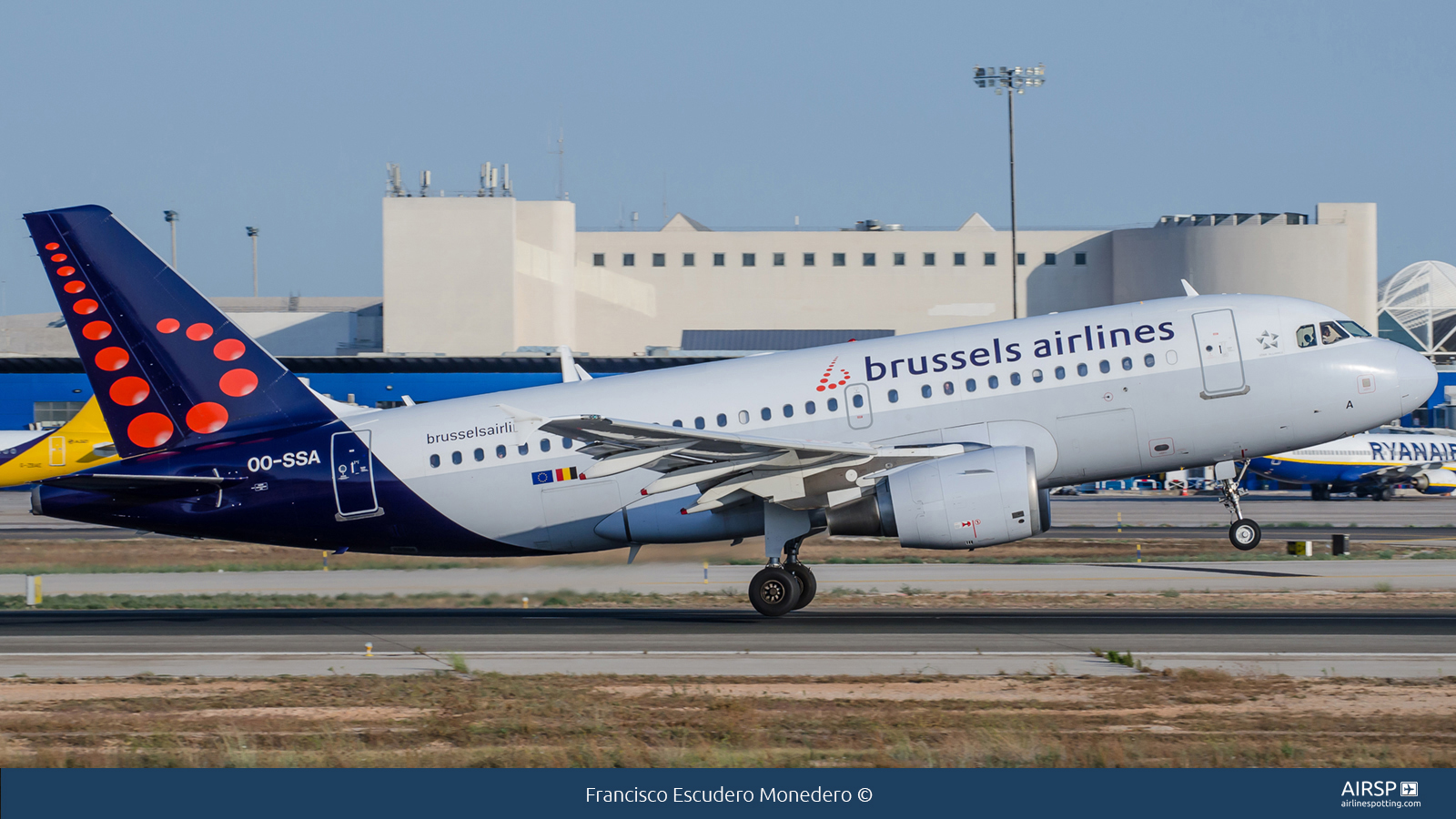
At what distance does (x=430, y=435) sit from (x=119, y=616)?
7.77 metres

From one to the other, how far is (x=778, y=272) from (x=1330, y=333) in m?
72.7

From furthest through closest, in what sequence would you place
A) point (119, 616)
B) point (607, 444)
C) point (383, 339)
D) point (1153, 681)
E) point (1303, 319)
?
point (383, 339) < point (119, 616) < point (1303, 319) < point (607, 444) < point (1153, 681)

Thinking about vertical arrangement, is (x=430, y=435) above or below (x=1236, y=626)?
above

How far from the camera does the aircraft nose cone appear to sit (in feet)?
74.9

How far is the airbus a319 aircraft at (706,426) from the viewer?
22.5m

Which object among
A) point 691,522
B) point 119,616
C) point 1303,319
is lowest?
point 119,616

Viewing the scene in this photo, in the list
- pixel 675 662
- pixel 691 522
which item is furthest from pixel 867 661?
pixel 691 522

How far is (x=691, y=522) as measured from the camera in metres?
23.0

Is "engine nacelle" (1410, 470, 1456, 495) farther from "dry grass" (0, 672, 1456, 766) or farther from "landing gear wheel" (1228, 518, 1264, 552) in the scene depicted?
"dry grass" (0, 672, 1456, 766)

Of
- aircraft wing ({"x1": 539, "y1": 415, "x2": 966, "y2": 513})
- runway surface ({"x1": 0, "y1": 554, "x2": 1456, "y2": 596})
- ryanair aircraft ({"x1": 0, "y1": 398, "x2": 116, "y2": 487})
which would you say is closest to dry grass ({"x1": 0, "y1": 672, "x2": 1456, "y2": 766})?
aircraft wing ({"x1": 539, "y1": 415, "x2": 966, "y2": 513})

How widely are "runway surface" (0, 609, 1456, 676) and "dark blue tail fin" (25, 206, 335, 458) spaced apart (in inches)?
142

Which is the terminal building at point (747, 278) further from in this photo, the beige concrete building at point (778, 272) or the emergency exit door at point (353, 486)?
the emergency exit door at point (353, 486)

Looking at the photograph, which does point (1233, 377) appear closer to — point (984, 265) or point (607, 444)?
point (607, 444)

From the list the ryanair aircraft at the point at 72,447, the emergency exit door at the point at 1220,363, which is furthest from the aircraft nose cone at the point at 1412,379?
the ryanair aircraft at the point at 72,447
